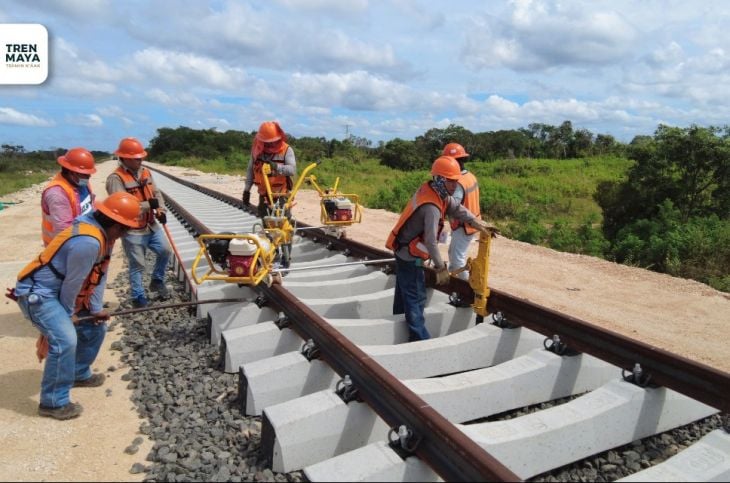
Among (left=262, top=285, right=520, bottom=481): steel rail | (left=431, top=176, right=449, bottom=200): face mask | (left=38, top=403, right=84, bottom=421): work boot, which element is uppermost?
(left=431, top=176, right=449, bottom=200): face mask

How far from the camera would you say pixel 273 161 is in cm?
663

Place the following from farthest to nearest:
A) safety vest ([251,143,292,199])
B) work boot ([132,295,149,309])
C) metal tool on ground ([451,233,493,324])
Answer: safety vest ([251,143,292,199]), work boot ([132,295,149,309]), metal tool on ground ([451,233,493,324])

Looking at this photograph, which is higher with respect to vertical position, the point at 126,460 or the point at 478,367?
the point at 478,367

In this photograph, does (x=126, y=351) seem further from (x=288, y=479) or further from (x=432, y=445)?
(x=432, y=445)

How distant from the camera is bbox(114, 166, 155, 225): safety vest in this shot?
562cm

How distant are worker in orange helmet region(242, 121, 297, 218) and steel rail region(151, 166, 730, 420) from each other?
2820 millimetres

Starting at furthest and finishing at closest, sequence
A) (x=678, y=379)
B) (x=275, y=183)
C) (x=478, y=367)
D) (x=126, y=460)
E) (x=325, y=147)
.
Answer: (x=325, y=147) < (x=275, y=183) < (x=478, y=367) < (x=678, y=379) < (x=126, y=460)

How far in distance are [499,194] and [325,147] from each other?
160 feet

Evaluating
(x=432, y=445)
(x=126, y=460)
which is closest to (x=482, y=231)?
(x=432, y=445)

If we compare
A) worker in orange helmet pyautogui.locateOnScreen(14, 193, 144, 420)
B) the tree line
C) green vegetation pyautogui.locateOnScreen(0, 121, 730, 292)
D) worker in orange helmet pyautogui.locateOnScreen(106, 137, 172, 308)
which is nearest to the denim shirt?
worker in orange helmet pyautogui.locateOnScreen(14, 193, 144, 420)

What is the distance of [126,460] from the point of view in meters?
2.88

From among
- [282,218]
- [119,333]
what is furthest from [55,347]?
[282,218]

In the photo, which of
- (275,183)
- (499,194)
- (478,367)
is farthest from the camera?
(499,194)

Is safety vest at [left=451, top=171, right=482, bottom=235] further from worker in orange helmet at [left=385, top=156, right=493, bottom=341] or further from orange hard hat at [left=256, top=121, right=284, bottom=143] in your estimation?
orange hard hat at [left=256, top=121, right=284, bottom=143]
